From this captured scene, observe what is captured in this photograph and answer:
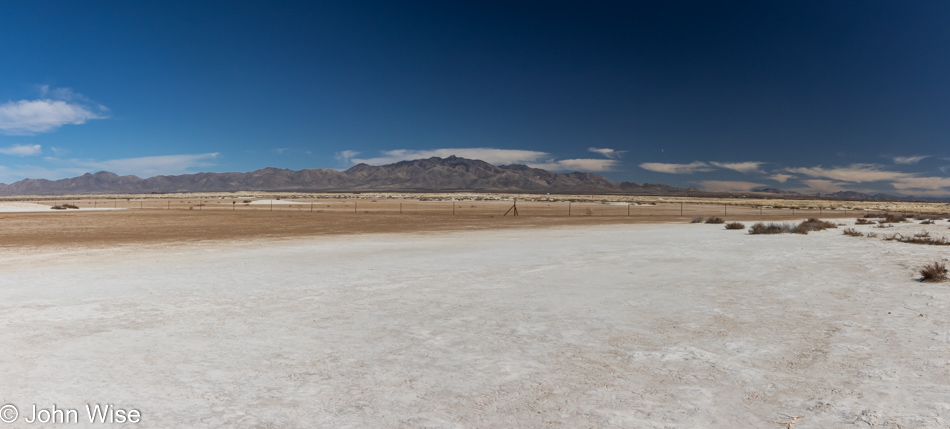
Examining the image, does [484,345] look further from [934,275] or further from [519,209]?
[519,209]

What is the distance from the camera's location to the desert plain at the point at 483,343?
Answer: 4828mm

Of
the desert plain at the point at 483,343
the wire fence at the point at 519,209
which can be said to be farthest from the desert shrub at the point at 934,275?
the wire fence at the point at 519,209

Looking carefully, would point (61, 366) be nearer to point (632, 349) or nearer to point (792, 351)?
point (632, 349)

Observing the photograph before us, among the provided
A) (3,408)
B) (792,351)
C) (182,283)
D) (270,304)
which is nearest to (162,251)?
(182,283)

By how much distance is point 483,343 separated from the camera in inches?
272

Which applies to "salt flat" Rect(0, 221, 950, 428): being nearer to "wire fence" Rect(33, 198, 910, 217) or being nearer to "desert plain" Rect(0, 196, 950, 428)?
"desert plain" Rect(0, 196, 950, 428)

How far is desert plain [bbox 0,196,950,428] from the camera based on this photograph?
15.8ft

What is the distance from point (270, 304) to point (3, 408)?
4.59m

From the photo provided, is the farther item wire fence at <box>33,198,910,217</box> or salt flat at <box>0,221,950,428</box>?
wire fence at <box>33,198,910,217</box>

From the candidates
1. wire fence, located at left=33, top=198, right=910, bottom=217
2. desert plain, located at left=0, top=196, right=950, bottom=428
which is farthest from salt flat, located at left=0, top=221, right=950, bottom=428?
wire fence, located at left=33, top=198, right=910, bottom=217

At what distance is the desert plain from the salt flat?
0.11ft

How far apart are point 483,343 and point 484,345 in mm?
87

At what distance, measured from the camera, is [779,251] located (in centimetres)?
1730

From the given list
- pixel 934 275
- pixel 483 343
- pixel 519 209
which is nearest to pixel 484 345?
pixel 483 343
